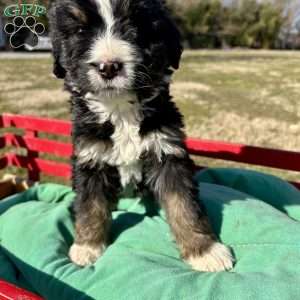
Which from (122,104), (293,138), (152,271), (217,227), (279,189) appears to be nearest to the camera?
(152,271)

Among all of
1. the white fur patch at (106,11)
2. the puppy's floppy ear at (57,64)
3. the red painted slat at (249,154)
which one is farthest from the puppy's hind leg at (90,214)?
Result: the red painted slat at (249,154)

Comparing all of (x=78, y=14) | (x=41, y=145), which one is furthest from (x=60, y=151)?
(x=78, y=14)

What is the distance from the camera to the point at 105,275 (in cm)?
267

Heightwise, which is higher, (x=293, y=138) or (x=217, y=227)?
(x=217, y=227)

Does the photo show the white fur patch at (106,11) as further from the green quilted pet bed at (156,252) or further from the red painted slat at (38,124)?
the red painted slat at (38,124)

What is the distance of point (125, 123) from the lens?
113 inches

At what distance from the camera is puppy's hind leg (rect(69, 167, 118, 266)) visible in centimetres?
297

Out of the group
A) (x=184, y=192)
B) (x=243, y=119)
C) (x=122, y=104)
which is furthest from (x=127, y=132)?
(x=243, y=119)

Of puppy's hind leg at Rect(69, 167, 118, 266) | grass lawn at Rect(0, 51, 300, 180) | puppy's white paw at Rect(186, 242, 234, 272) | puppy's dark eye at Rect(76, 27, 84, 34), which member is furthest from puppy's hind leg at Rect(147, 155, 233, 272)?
grass lawn at Rect(0, 51, 300, 180)

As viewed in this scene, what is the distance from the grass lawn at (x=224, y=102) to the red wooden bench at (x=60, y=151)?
7.16 feet

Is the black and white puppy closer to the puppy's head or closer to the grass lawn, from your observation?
the puppy's head

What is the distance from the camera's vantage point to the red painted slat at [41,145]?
4.81 metres

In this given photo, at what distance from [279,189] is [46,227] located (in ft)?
5.88

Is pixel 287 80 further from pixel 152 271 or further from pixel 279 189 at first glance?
pixel 152 271
